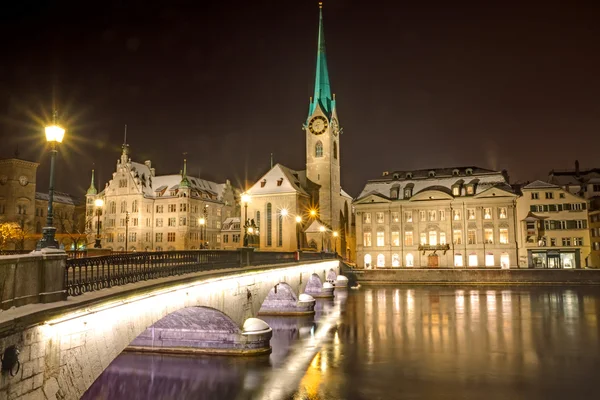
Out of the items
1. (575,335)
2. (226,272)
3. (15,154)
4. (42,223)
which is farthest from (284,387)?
(42,223)

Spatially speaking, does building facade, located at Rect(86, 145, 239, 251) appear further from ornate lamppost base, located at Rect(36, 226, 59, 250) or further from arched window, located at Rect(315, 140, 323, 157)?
ornate lamppost base, located at Rect(36, 226, 59, 250)

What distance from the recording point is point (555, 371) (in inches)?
917

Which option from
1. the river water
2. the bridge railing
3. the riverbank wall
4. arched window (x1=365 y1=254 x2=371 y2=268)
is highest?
the bridge railing

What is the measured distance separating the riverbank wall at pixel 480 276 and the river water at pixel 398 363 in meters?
22.0

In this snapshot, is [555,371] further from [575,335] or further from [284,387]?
[284,387]

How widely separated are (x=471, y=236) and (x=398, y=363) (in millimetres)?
54322

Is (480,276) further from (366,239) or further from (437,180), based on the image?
(366,239)

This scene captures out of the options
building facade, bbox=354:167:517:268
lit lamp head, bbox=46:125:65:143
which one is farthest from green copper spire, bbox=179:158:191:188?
lit lamp head, bbox=46:125:65:143

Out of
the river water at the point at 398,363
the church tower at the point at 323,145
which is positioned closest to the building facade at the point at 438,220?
the church tower at the point at 323,145

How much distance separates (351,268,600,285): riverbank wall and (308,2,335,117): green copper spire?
29387 millimetres

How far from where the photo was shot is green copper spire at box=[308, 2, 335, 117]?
8506 centimetres

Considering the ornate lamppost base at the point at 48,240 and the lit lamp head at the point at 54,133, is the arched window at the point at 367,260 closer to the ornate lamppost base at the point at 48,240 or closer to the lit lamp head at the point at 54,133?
the lit lamp head at the point at 54,133

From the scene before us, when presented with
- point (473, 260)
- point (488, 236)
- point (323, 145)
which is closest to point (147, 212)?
point (323, 145)

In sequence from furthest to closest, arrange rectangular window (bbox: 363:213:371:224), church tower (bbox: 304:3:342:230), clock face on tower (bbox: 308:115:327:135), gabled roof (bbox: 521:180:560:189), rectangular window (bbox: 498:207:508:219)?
clock face on tower (bbox: 308:115:327:135) → church tower (bbox: 304:3:342:230) → rectangular window (bbox: 363:213:371:224) → rectangular window (bbox: 498:207:508:219) → gabled roof (bbox: 521:180:560:189)
